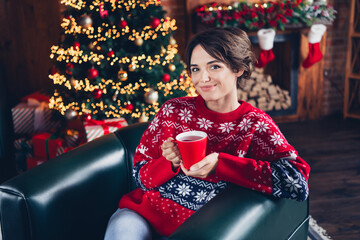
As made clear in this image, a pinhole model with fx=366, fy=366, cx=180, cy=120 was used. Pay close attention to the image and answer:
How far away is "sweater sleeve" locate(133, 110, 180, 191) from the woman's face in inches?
9.2

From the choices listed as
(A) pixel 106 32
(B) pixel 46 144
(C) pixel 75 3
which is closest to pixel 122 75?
(A) pixel 106 32

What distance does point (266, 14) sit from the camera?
362 cm

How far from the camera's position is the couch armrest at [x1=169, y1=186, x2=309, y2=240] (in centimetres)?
95

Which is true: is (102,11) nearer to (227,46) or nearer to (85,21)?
(85,21)

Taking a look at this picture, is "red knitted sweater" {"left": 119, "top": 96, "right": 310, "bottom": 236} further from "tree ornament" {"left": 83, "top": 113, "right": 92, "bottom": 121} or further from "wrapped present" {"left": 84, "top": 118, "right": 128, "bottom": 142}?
"tree ornament" {"left": 83, "top": 113, "right": 92, "bottom": 121}

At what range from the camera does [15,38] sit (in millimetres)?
3590

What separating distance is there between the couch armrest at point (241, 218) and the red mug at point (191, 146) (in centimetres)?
15

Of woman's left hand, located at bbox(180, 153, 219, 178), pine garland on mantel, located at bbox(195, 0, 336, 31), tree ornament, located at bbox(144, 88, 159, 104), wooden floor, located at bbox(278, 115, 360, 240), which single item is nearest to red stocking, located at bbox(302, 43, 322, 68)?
pine garland on mantel, located at bbox(195, 0, 336, 31)

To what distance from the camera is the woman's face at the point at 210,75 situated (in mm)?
1268

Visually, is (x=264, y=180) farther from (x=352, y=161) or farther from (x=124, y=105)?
(x=352, y=161)

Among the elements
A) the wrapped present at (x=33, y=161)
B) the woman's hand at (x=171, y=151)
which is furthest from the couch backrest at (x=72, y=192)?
the wrapped present at (x=33, y=161)

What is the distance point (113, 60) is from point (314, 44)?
2185 mm

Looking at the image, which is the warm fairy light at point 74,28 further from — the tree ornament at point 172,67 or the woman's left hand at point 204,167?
the woman's left hand at point 204,167

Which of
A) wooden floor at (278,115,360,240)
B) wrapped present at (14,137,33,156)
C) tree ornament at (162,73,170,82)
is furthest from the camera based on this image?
wrapped present at (14,137,33,156)
